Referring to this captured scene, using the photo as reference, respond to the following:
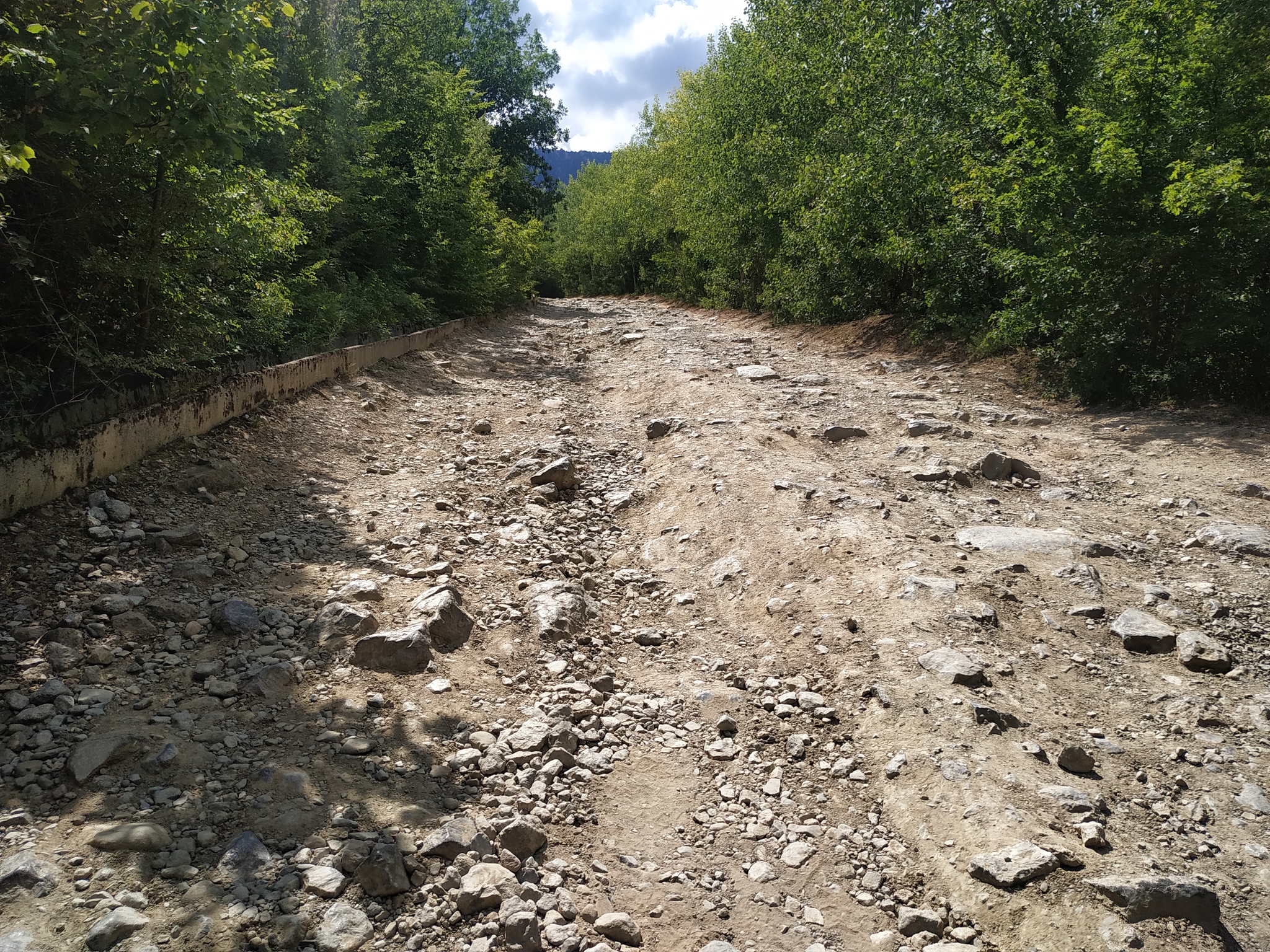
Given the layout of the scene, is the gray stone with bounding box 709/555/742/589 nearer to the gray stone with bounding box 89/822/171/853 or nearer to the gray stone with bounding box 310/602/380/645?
the gray stone with bounding box 310/602/380/645

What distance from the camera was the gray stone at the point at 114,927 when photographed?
1.96 m

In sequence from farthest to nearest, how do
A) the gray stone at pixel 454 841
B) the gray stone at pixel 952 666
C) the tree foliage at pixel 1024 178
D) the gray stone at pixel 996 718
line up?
1. the tree foliage at pixel 1024 178
2. the gray stone at pixel 952 666
3. the gray stone at pixel 996 718
4. the gray stone at pixel 454 841

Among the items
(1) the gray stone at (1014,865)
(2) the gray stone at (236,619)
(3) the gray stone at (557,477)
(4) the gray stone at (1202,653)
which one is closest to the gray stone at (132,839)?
(2) the gray stone at (236,619)

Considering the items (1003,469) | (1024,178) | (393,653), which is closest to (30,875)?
(393,653)

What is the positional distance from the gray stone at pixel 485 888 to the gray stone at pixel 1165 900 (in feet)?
5.83

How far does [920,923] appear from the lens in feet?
7.61

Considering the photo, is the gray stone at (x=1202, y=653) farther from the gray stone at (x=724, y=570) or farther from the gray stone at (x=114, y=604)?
the gray stone at (x=114, y=604)

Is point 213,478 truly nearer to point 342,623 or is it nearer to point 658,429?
point 342,623

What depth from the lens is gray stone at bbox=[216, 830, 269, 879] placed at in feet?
7.41

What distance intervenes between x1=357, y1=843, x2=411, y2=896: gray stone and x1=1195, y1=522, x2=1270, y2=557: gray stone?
4.51 metres

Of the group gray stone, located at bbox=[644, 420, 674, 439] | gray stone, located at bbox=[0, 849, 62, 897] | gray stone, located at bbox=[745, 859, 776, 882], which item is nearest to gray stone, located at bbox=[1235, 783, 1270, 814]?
gray stone, located at bbox=[745, 859, 776, 882]

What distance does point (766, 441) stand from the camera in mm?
6500

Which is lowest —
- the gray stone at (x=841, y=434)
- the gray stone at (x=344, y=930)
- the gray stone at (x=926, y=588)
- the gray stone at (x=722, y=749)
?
the gray stone at (x=722, y=749)

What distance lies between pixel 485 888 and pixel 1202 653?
10.5ft
